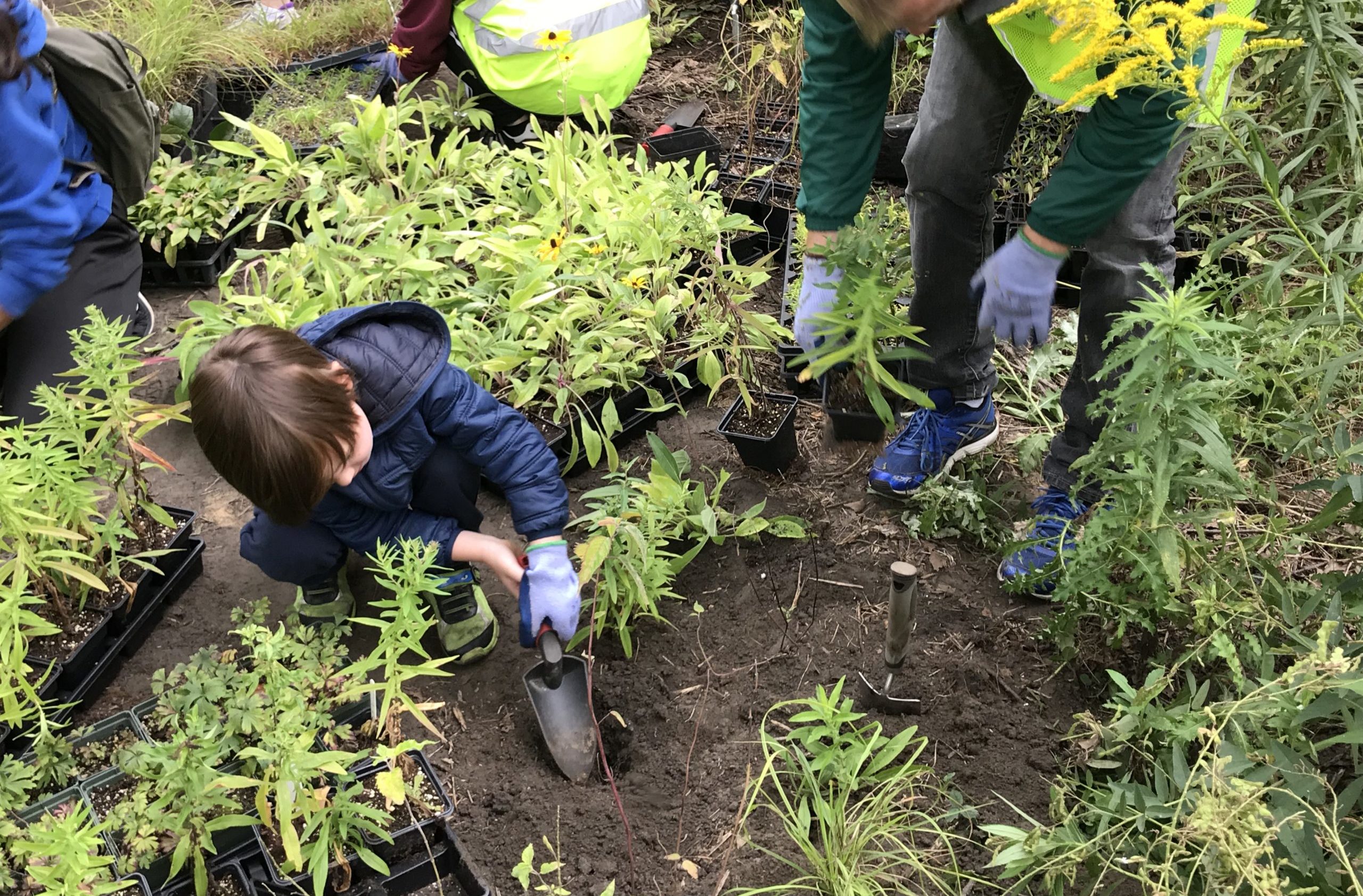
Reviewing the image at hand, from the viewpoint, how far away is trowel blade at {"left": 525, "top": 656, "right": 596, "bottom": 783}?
7.21 feet

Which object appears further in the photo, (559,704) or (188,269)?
(188,269)

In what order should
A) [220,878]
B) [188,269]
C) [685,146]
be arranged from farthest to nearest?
[685,146]
[188,269]
[220,878]

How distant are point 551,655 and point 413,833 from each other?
0.43m

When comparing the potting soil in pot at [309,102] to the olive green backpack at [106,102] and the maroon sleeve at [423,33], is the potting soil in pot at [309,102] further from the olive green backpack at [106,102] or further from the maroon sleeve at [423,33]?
the olive green backpack at [106,102]

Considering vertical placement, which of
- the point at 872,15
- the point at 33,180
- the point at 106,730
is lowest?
the point at 106,730

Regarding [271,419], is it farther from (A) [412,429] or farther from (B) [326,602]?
(B) [326,602]

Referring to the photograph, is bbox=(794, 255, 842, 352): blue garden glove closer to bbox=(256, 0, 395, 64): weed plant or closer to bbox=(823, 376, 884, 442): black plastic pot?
bbox=(823, 376, 884, 442): black plastic pot

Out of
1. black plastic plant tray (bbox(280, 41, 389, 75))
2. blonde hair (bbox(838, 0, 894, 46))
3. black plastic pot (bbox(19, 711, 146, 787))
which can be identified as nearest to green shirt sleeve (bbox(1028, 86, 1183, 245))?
blonde hair (bbox(838, 0, 894, 46))

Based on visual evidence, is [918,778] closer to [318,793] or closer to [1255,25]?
[318,793]

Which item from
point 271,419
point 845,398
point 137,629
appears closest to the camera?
point 271,419

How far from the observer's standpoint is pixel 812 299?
250 centimetres

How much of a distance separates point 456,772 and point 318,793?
1.45 feet

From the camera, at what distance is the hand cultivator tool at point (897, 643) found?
1.88m

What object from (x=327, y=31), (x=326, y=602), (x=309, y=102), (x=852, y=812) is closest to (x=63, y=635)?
(x=326, y=602)
